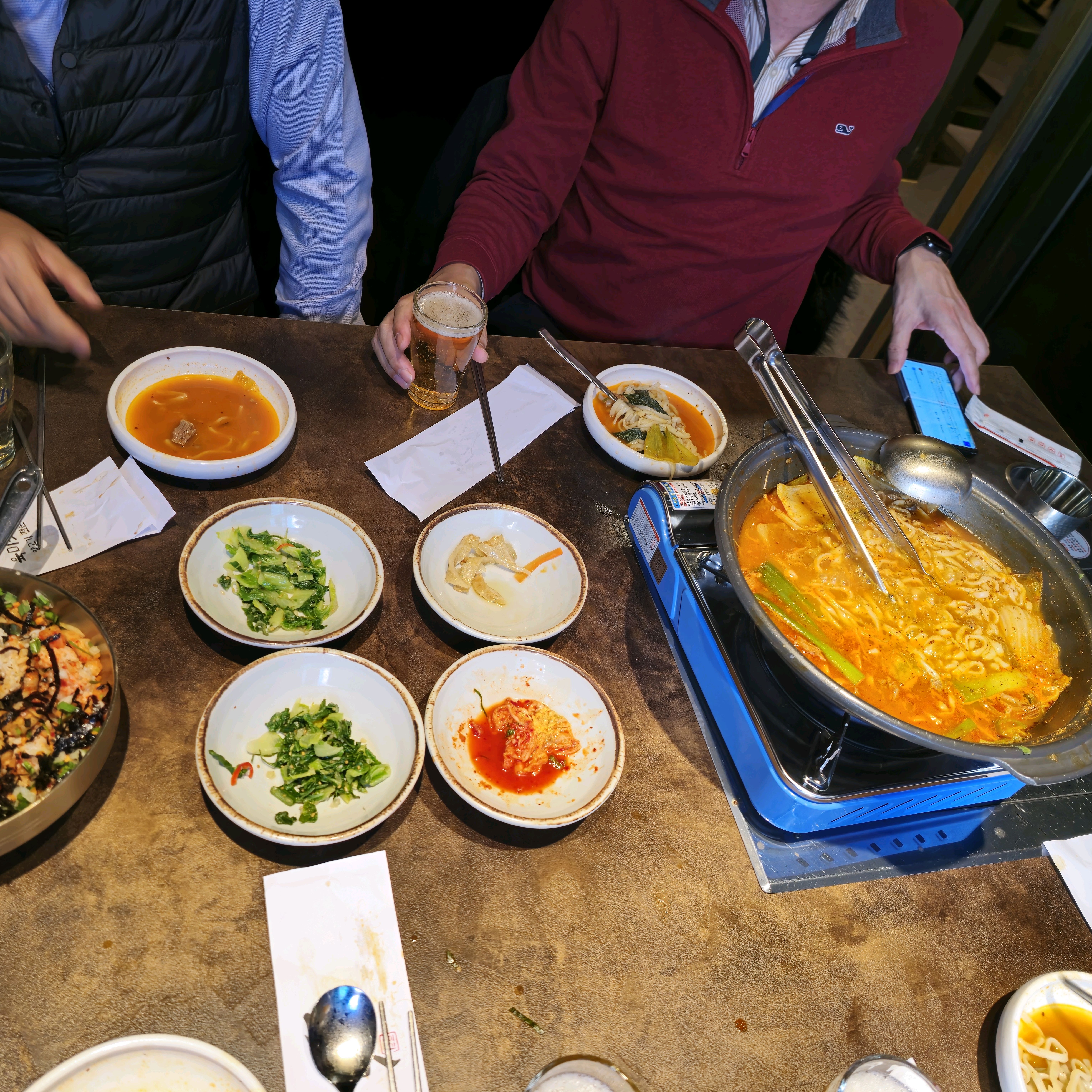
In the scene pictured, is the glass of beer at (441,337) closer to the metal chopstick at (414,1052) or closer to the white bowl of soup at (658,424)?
the white bowl of soup at (658,424)

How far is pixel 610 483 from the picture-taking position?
6.57 feet

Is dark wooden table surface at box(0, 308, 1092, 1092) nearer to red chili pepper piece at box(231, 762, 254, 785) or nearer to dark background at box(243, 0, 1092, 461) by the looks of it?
red chili pepper piece at box(231, 762, 254, 785)

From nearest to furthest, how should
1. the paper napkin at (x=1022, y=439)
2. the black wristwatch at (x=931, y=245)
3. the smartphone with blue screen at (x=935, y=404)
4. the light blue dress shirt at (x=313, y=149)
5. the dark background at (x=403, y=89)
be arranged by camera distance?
the light blue dress shirt at (x=313, y=149), the smartphone with blue screen at (x=935, y=404), the paper napkin at (x=1022, y=439), the black wristwatch at (x=931, y=245), the dark background at (x=403, y=89)

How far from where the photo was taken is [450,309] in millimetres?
1973

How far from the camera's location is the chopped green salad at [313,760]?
4.17 feet

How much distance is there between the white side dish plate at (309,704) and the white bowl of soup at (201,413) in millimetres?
529

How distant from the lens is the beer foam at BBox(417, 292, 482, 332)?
1.94 metres

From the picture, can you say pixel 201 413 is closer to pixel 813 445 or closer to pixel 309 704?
pixel 309 704

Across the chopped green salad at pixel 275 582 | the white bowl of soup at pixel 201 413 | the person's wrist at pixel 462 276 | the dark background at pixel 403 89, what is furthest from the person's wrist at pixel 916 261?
the chopped green salad at pixel 275 582

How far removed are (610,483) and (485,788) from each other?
91 centimetres

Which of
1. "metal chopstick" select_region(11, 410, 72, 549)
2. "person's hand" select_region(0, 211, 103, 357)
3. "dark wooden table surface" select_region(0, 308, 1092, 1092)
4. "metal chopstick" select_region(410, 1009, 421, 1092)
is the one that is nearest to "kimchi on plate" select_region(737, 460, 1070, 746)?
"dark wooden table surface" select_region(0, 308, 1092, 1092)

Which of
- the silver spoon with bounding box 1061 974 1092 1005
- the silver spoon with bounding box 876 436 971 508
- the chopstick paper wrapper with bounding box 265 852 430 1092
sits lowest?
the chopstick paper wrapper with bounding box 265 852 430 1092

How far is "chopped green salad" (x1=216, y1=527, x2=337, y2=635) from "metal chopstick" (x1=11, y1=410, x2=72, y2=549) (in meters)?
0.29

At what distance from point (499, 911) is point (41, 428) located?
1379mm
